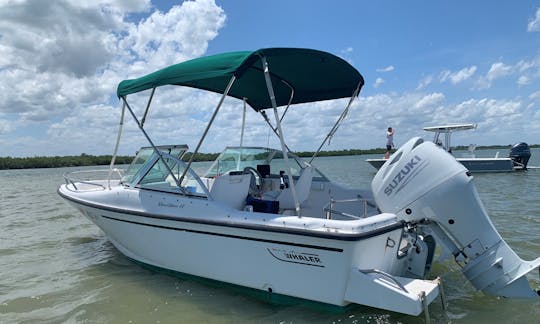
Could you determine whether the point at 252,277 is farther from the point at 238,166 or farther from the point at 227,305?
the point at 238,166

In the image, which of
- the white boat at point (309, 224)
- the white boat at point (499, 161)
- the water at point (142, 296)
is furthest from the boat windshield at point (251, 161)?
the white boat at point (499, 161)

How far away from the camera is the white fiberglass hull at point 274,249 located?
342 centimetres

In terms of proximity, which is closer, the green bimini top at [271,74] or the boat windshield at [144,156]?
the green bimini top at [271,74]

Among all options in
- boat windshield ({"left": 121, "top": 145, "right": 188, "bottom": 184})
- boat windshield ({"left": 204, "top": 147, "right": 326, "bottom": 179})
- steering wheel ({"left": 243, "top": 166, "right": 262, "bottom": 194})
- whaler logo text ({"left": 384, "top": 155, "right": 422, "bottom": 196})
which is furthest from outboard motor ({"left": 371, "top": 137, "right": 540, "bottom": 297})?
boat windshield ({"left": 121, "top": 145, "right": 188, "bottom": 184})

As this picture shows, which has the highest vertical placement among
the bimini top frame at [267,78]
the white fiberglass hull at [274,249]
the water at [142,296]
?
the bimini top frame at [267,78]

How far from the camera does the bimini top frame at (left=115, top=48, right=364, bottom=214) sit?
13.3ft

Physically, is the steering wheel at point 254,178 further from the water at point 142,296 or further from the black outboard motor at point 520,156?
the black outboard motor at point 520,156

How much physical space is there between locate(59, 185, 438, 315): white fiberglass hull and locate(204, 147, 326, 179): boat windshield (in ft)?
4.06

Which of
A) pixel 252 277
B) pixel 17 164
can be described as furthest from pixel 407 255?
pixel 17 164

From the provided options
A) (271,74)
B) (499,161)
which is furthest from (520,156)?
(271,74)

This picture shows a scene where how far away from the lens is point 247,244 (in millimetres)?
3973

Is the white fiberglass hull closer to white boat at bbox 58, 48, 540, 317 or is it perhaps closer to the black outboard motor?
white boat at bbox 58, 48, 540, 317

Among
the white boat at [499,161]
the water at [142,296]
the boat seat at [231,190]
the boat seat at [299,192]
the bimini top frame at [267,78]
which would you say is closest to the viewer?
the water at [142,296]

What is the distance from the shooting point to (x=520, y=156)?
21.9 m
